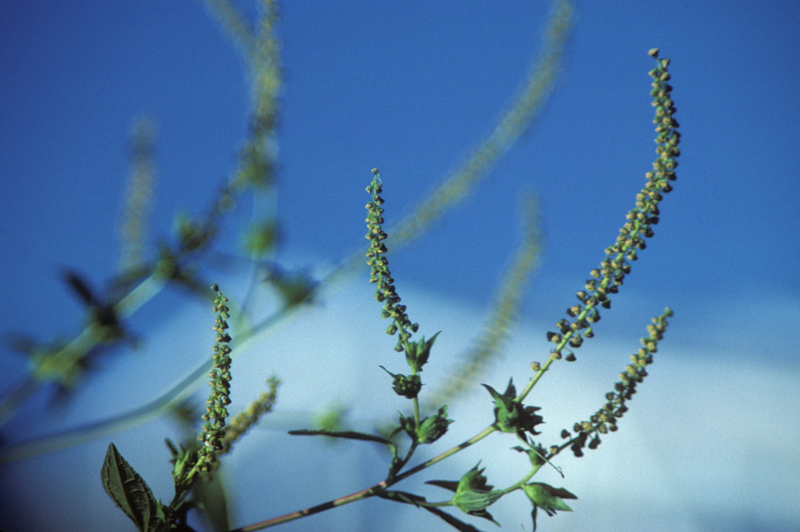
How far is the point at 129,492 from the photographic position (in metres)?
0.24

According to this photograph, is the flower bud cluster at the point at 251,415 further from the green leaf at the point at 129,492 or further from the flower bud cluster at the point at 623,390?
the flower bud cluster at the point at 623,390

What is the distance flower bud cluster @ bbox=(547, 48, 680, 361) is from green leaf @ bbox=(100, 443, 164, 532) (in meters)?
0.18

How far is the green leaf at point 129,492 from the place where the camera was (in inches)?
9.3

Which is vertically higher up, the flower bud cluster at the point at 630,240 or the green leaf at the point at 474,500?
the flower bud cluster at the point at 630,240

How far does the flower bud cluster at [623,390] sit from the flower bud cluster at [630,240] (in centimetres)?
3

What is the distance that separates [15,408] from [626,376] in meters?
0.32

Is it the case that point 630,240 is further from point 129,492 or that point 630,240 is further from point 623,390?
point 129,492

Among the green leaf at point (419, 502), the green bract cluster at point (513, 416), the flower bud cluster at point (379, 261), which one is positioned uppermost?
the flower bud cluster at point (379, 261)

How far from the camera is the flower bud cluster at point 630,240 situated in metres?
0.24

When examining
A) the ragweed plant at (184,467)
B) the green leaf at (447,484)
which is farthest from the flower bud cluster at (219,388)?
the green leaf at (447,484)

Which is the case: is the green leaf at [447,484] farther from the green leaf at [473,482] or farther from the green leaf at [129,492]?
the green leaf at [129,492]

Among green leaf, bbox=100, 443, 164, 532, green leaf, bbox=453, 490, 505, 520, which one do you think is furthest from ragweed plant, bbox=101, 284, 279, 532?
green leaf, bbox=453, 490, 505, 520

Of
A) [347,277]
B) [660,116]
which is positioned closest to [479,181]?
[347,277]

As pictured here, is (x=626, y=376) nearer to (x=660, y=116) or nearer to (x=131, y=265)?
(x=660, y=116)
